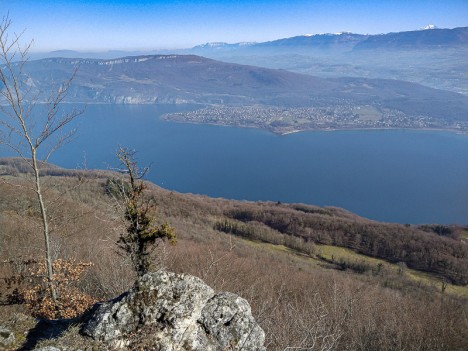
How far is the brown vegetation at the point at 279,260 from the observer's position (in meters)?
11.3

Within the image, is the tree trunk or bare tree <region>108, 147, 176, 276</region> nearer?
the tree trunk

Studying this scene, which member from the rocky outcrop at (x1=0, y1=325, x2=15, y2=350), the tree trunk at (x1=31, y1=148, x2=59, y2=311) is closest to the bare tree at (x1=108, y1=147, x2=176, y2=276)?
the tree trunk at (x1=31, y1=148, x2=59, y2=311)

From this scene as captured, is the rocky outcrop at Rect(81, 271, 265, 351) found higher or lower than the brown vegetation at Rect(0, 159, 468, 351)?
higher

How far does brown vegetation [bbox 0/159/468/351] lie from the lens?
11297mm

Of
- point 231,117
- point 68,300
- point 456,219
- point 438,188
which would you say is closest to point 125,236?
point 68,300

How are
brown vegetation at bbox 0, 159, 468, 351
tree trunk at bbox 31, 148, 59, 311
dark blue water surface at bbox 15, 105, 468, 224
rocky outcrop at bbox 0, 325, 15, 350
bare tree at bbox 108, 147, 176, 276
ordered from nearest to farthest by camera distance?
rocky outcrop at bbox 0, 325, 15, 350, tree trunk at bbox 31, 148, 59, 311, bare tree at bbox 108, 147, 176, 276, brown vegetation at bbox 0, 159, 468, 351, dark blue water surface at bbox 15, 105, 468, 224

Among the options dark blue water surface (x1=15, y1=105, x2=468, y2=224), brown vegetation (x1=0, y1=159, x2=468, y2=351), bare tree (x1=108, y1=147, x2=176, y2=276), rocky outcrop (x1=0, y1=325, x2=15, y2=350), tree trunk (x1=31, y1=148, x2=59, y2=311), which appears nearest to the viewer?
rocky outcrop (x1=0, y1=325, x2=15, y2=350)

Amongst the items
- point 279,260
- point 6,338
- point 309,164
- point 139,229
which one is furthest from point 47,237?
point 309,164

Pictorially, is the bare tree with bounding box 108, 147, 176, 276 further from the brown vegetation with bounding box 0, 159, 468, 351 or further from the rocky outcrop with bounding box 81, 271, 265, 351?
the rocky outcrop with bounding box 81, 271, 265, 351

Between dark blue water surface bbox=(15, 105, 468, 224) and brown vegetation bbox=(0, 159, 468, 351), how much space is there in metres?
17.5

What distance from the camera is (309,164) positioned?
331ft

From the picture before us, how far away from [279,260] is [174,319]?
31.6 metres

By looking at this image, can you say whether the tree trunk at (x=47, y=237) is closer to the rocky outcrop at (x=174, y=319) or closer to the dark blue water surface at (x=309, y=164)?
the rocky outcrop at (x=174, y=319)

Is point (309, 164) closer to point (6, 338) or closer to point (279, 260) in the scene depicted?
point (279, 260)
